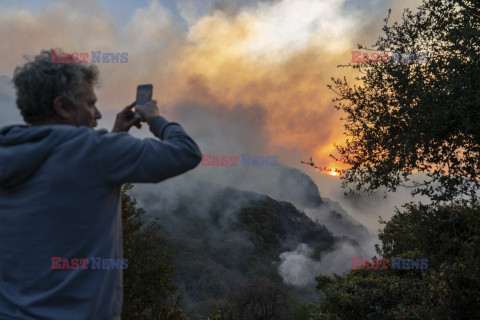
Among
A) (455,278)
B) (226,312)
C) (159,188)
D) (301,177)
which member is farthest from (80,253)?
(301,177)

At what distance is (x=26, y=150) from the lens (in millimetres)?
1316

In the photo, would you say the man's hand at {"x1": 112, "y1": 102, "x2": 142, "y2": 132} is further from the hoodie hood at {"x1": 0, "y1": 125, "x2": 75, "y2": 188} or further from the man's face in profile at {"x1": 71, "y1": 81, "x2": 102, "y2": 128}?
the hoodie hood at {"x1": 0, "y1": 125, "x2": 75, "y2": 188}

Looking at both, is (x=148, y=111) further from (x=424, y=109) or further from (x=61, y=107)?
(x=424, y=109)

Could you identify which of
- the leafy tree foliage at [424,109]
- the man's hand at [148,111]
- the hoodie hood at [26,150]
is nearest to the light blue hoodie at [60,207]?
the hoodie hood at [26,150]

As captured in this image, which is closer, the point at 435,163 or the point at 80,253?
the point at 80,253

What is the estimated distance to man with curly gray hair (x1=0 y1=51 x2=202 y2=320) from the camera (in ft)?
4.35

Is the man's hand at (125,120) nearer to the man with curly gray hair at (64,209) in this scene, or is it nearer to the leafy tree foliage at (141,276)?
the man with curly gray hair at (64,209)

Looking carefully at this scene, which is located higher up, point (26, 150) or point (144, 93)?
point (144, 93)

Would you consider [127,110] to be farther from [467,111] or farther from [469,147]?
[469,147]

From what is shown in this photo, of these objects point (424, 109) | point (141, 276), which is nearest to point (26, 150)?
point (424, 109)

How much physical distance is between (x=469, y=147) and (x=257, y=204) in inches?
4392

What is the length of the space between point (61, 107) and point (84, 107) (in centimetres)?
10

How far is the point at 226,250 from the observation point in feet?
278

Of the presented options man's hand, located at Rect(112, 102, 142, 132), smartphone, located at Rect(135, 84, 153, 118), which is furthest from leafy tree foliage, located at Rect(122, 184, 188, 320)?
smartphone, located at Rect(135, 84, 153, 118)
